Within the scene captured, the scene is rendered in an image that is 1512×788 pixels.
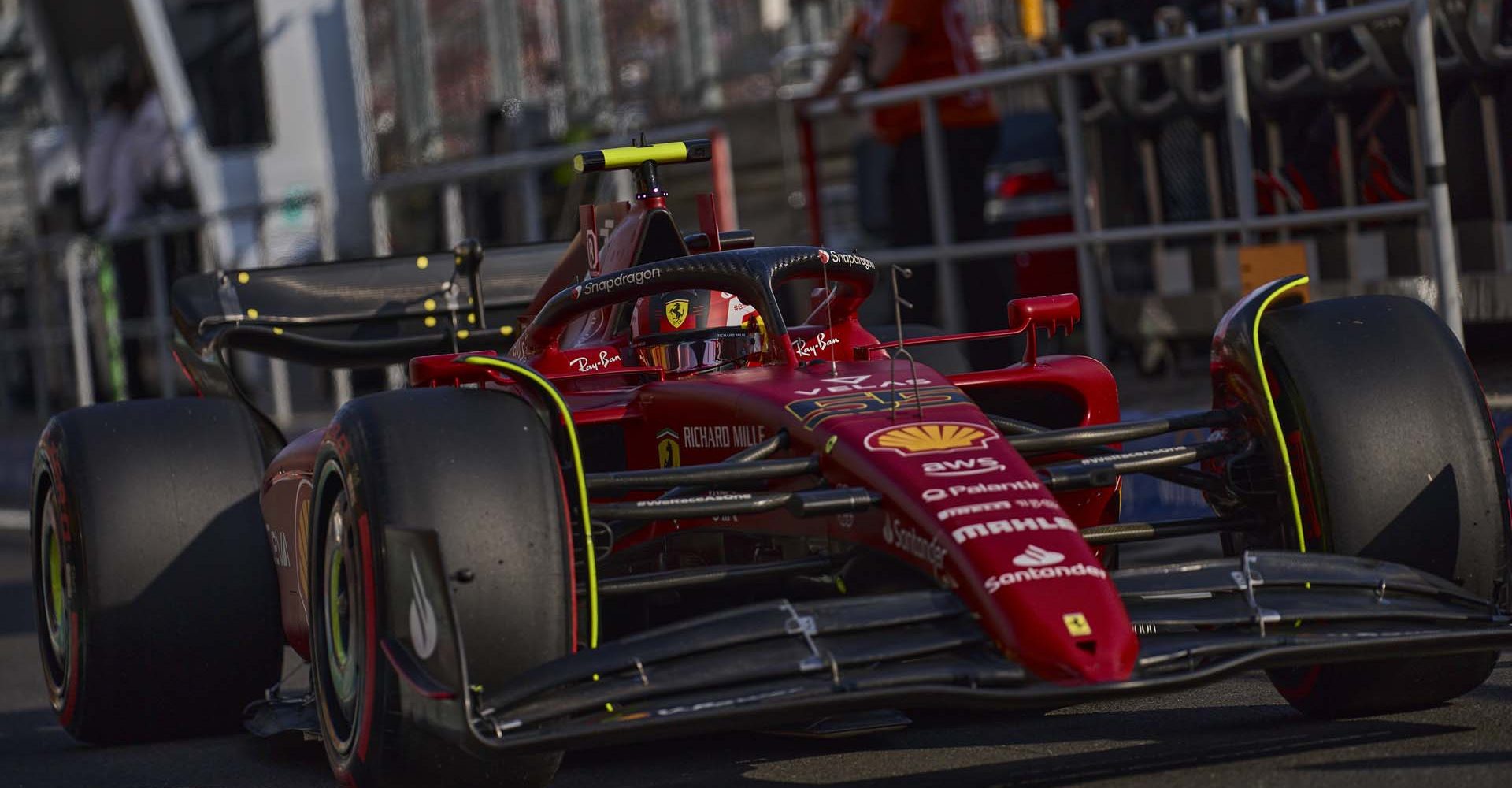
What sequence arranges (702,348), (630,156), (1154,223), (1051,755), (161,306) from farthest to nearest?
1. (161,306)
2. (1154,223)
3. (630,156)
4. (702,348)
5. (1051,755)

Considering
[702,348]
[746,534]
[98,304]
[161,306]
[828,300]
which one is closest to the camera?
[746,534]

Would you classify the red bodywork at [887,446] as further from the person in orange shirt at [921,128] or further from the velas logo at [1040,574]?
the person in orange shirt at [921,128]

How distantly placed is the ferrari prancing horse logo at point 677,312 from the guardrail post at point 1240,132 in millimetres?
3092

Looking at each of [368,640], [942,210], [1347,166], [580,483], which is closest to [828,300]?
[580,483]

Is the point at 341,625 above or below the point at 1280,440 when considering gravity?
below

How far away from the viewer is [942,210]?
32.4ft

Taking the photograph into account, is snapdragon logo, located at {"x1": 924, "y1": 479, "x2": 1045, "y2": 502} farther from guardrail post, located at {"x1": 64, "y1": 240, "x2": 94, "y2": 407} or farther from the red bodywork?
guardrail post, located at {"x1": 64, "y1": 240, "x2": 94, "y2": 407}

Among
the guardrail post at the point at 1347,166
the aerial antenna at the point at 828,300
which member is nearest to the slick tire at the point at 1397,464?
the aerial antenna at the point at 828,300

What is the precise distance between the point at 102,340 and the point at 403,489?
10.6 metres

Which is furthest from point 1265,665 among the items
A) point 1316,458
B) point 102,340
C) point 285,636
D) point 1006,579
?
point 102,340

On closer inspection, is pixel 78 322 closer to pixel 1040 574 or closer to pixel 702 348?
pixel 702 348

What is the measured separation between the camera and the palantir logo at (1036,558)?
4.14m

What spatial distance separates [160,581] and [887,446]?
231cm

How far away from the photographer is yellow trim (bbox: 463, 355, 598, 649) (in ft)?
14.5
